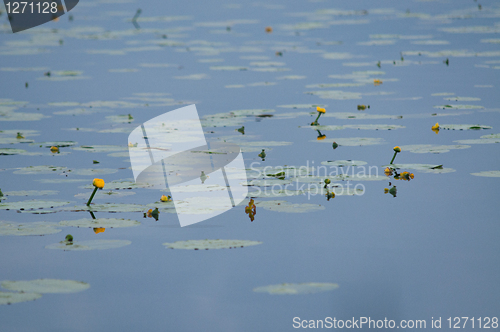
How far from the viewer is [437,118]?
637cm

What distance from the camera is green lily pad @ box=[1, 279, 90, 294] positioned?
2.91m

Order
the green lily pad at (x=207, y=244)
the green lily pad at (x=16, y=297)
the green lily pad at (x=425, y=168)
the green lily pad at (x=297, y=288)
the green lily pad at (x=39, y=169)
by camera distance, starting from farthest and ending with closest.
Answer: the green lily pad at (x=39, y=169), the green lily pad at (x=425, y=168), the green lily pad at (x=207, y=244), the green lily pad at (x=297, y=288), the green lily pad at (x=16, y=297)

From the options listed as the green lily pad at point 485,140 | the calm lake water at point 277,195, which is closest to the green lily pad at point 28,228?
the calm lake water at point 277,195

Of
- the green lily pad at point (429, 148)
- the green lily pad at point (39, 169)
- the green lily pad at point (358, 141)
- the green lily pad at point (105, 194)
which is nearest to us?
the green lily pad at point (105, 194)

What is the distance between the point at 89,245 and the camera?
3.38 meters

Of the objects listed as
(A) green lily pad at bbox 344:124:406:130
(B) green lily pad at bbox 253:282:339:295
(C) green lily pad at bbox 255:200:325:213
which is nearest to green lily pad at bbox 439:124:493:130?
(A) green lily pad at bbox 344:124:406:130

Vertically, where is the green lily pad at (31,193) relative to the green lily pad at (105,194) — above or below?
above

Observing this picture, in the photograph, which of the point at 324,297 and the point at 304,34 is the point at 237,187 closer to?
the point at 324,297

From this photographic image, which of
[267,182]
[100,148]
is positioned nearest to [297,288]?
[267,182]

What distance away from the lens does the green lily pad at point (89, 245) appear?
3.35 m

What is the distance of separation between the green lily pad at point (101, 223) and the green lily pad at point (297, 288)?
3.18 feet

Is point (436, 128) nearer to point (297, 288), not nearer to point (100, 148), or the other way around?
point (100, 148)

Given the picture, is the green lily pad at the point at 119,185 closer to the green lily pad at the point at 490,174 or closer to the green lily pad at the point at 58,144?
the green lily pad at the point at 58,144

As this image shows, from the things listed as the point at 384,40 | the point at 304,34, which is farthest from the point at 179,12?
the point at 384,40
